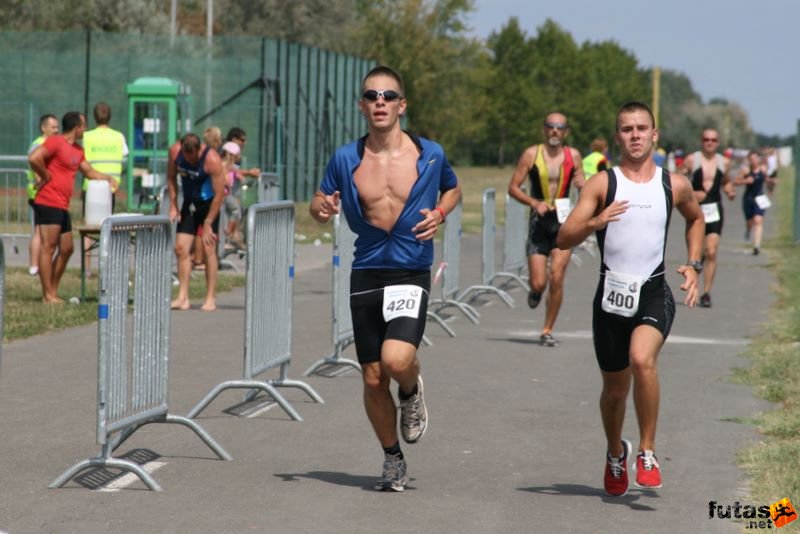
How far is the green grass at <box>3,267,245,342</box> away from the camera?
570 inches

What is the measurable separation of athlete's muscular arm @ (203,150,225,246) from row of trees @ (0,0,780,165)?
33809 millimetres

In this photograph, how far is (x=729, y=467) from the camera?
8500 mm

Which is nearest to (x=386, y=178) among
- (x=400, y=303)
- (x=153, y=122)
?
(x=400, y=303)

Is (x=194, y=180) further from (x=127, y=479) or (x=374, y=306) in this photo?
(x=374, y=306)

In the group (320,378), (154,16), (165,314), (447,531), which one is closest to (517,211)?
(320,378)

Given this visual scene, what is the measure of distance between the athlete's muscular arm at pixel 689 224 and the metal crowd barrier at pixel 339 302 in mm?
4415

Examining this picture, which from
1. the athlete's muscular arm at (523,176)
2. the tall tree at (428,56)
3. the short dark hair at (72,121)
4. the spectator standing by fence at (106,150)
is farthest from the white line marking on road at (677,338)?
the tall tree at (428,56)

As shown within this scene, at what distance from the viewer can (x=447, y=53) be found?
86062 mm

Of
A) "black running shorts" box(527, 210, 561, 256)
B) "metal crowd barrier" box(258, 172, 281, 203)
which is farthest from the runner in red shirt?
"metal crowd barrier" box(258, 172, 281, 203)

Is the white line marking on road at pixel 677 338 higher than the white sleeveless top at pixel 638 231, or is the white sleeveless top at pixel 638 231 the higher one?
the white sleeveless top at pixel 638 231

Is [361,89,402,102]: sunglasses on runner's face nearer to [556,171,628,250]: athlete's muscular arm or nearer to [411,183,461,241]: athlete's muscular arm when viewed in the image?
[411,183,461,241]: athlete's muscular arm

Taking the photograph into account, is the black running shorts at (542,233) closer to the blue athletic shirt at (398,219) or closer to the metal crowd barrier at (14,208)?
the blue athletic shirt at (398,219)

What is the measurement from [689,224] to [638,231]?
1.55 ft

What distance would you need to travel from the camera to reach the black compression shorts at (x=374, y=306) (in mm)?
7699
